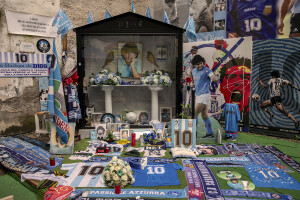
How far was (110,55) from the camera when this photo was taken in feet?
19.9

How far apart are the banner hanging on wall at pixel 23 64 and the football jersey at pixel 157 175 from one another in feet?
14.5

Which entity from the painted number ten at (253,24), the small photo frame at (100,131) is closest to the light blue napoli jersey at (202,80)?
the painted number ten at (253,24)

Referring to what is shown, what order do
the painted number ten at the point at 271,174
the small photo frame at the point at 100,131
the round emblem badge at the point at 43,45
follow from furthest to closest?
1. the round emblem badge at the point at 43,45
2. the small photo frame at the point at 100,131
3. the painted number ten at the point at 271,174

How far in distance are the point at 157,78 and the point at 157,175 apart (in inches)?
116

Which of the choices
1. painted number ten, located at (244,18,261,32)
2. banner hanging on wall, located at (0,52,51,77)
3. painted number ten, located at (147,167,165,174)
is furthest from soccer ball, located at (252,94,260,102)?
banner hanging on wall, located at (0,52,51,77)

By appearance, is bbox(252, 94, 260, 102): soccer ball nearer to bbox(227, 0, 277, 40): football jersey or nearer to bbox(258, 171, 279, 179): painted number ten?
bbox(227, 0, 277, 40): football jersey

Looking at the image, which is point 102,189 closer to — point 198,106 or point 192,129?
point 192,129

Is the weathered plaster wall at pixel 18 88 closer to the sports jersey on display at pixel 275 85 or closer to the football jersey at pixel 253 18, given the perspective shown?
the football jersey at pixel 253 18

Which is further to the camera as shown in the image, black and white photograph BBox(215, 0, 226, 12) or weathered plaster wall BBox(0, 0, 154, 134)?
black and white photograph BBox(215, 0, 226, 12)

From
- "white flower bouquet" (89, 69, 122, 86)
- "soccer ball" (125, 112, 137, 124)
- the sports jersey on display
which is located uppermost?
"white flower bouquet" (89, 69, 122, 86)

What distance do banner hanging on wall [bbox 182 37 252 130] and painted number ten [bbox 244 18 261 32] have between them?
0.49 meters

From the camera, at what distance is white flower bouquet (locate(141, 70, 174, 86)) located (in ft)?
19.6

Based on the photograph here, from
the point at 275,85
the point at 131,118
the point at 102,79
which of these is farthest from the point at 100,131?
the point at 275,85

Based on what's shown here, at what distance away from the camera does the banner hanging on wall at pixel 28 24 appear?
5.91m
